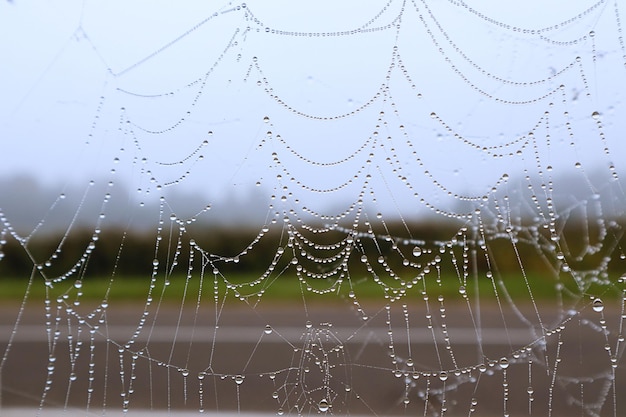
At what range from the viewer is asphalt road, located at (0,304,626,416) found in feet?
4.53

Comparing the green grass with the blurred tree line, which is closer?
the blurred tree line

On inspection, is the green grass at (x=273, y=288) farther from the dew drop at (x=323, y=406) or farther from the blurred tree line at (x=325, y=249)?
the dew drop at (x=323, y=406)

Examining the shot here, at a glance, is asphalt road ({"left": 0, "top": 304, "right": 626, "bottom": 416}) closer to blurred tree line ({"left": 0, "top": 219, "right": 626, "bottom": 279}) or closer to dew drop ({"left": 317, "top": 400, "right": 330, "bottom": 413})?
dew drop ({"left": 317, "top": 400, "right": 330, "bottom": 413})

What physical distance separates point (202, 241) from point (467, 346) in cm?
178

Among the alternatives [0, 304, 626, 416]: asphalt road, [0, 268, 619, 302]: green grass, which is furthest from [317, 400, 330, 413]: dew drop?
[0, 268, 619, 302]: green grass

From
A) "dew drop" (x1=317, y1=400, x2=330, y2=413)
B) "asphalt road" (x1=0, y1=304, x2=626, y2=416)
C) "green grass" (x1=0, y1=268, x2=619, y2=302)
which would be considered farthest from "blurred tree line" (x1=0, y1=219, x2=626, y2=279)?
"dew drop" (x1=317, y1=400, x2=330, y2=413)

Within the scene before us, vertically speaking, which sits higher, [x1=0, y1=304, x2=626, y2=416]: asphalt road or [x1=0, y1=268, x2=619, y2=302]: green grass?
[x1=0, y1=268, x2=619, y2=302]: green grass

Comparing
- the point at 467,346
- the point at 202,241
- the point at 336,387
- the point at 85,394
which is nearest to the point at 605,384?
the point at 467,346

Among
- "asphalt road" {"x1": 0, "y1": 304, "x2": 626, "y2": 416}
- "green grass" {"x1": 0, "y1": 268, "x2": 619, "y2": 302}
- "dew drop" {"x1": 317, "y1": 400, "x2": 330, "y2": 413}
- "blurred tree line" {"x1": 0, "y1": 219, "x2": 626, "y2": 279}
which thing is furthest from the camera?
"green grass" {"x1": 0, "y1": 268, "x2": 619, "y2": 302}

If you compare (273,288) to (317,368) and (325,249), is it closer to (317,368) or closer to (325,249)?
(325,249)

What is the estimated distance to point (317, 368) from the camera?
4.38ft

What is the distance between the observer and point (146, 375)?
255 cm

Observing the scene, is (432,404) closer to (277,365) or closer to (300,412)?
(300,412)

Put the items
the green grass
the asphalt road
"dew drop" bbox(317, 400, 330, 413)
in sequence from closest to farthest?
"dew drop" bbox(317, 400, 330, 413)
the asphalt road
the green grass
